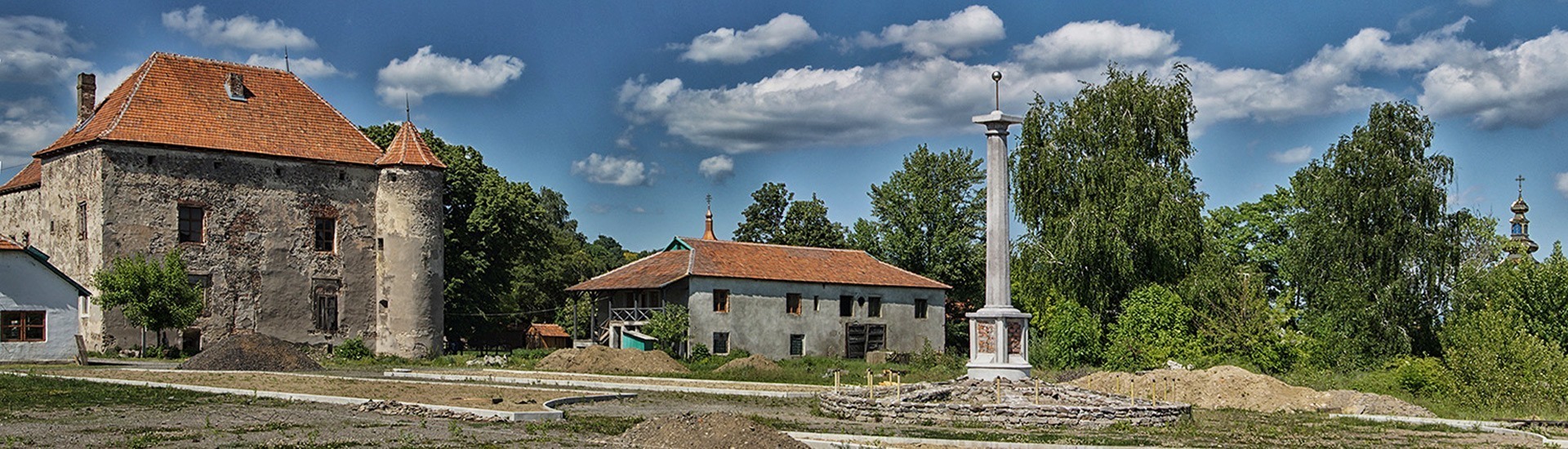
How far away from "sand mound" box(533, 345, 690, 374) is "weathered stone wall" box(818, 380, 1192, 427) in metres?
16.5

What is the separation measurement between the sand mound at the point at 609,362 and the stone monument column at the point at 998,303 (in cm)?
1471

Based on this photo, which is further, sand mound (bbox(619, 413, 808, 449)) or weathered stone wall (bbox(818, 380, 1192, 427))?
weathered stone wall (bbox(818, 380, 1192, 427))

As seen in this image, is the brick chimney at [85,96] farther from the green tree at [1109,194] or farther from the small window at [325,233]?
the green tree at [1109,194]

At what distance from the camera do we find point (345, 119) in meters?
52.0

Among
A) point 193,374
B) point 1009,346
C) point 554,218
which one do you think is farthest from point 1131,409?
point 554,218

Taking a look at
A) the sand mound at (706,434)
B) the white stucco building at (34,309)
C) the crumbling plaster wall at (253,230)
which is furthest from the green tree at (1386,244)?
the white stucco building at (34,309)

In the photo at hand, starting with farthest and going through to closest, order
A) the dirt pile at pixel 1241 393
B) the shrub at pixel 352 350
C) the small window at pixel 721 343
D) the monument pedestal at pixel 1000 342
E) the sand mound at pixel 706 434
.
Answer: the small window at pixel 721 343
the shrub at pixel 352 350
the monument pedestal at pixel 1000 342
the dirt pile at pixel 1241 393
the sand mound at pixel 706 434

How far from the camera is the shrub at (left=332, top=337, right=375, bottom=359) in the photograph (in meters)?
46.7

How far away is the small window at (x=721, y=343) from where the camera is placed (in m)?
50.8

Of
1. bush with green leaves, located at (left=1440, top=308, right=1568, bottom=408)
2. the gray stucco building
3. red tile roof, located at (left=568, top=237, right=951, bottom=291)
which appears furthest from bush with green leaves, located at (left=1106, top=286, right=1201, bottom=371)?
red tile roof, located at (left=568, top=237, right=951, bottom=291)

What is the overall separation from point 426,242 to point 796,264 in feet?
48.0

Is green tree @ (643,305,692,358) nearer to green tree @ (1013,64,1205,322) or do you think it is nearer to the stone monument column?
green tree @ (1013,64,1205,322)

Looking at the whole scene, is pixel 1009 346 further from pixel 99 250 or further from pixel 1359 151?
pixel 99 250

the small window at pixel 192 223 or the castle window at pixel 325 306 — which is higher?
the small window at pixel 192 223
